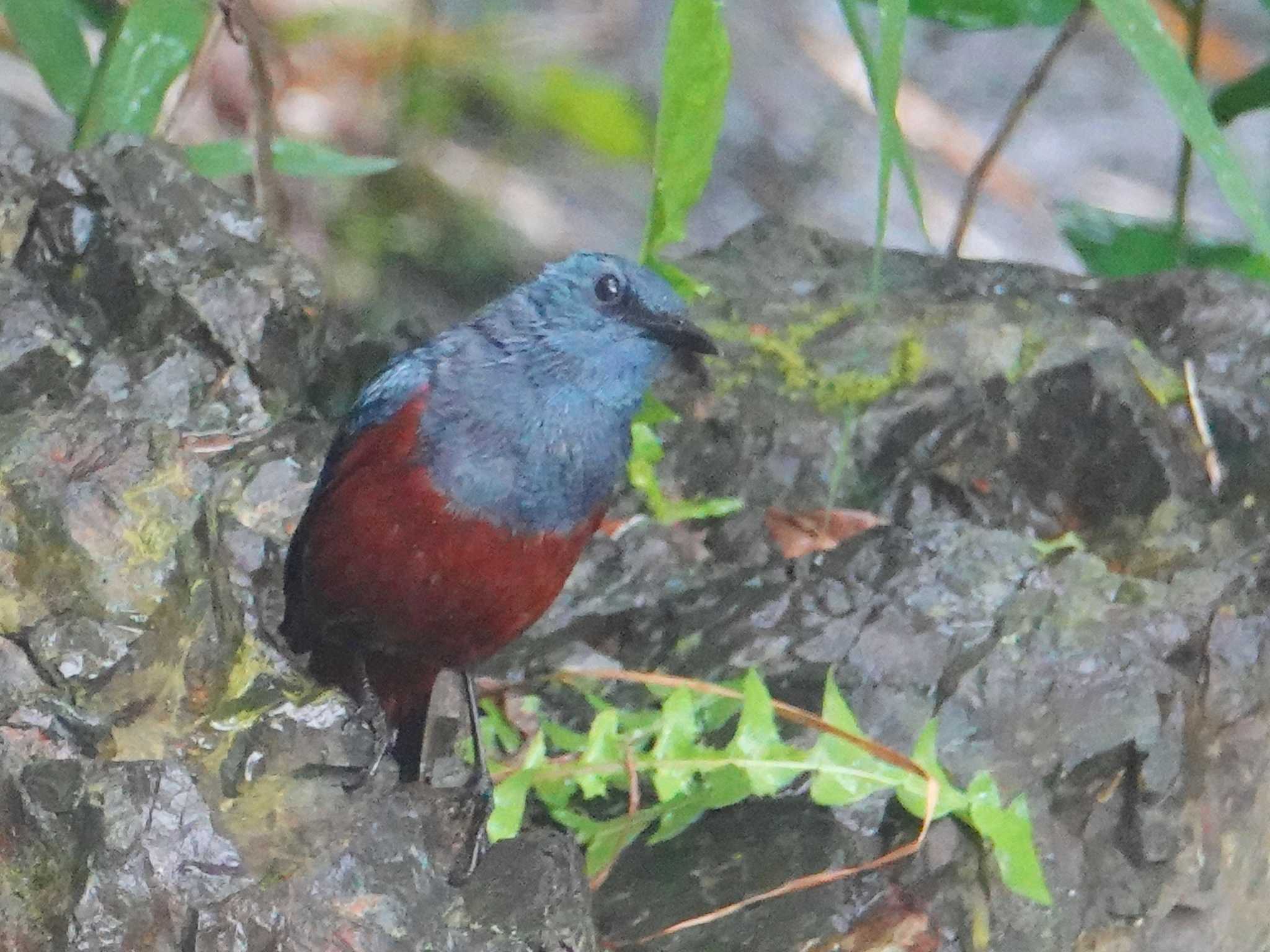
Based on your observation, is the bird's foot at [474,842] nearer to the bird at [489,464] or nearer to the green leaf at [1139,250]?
the bird at [489,464]

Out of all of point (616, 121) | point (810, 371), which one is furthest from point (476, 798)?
point (616, 121)

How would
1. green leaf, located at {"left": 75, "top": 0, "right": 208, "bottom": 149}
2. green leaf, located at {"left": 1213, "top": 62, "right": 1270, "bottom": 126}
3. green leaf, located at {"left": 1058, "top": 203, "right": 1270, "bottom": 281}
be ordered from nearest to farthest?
1. green leaf, located at {"left": 75, "top": 0, "right": 208, "bottom": 149}
2. green leaf, located at {"left": 1213, "top": 62, "right": 1270, "bottom": 126}
3. green leaf, located at {"left": 1058, "top": 203, "right": 1270, "bottom": 281}

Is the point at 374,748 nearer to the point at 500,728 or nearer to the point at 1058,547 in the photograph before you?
the point at 500,728

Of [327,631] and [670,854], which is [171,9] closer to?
[327,631]

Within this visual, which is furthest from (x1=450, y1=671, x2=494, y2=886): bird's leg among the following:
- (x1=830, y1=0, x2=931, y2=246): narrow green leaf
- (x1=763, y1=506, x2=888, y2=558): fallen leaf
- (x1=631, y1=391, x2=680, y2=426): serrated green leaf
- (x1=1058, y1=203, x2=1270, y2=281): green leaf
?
(x1=1058, y1=203, x2=1270, y2=281): green leaf

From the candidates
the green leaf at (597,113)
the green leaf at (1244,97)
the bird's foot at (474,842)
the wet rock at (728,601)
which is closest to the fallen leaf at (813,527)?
the wet rock at (728,601)

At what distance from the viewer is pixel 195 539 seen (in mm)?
2080

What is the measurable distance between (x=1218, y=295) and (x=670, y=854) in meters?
2.03

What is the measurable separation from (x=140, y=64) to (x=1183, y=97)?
7.33 ft

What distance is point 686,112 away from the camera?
247 cm

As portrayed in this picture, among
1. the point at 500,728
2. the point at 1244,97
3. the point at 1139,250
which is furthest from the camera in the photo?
the point at 1139,250

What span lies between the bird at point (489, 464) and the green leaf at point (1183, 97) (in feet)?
2.71

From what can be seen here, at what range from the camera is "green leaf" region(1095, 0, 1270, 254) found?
1.63 m

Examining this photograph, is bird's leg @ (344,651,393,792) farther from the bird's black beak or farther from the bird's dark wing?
the bird's black beak
